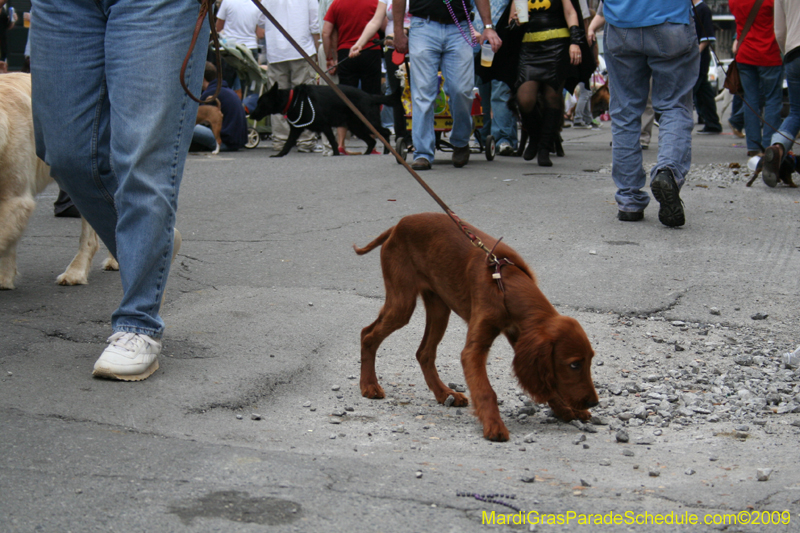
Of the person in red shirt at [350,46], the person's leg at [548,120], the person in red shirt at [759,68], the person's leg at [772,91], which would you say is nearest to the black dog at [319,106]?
the person in red shirt at [350,46]

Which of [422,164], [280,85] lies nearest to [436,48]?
[422,164]

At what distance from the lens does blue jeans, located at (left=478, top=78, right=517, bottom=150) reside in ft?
32.5

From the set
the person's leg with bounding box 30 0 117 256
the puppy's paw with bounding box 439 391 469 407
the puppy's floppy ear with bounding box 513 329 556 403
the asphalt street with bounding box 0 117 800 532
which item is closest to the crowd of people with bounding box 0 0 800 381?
the person's leg with bounding box 30 0 117 256

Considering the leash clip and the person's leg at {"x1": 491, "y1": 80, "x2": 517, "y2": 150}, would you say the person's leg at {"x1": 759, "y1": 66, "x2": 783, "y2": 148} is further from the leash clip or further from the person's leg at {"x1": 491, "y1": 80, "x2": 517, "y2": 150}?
the leash clip

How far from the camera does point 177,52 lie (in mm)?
2918

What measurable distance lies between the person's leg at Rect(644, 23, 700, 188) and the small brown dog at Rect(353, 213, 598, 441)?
→ 121 inches

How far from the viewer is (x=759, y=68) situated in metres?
8.73

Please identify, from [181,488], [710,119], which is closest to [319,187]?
[181,488]

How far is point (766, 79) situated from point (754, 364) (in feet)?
20.9

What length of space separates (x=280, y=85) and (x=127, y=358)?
369 inches

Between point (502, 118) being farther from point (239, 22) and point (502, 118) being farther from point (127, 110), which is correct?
point (127, 110)

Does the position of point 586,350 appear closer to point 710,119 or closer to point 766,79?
point 766,79

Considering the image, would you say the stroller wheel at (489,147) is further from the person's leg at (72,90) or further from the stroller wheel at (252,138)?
the person's leg at (72,90)

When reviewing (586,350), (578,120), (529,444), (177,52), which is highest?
(177,52)
